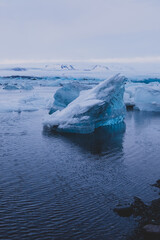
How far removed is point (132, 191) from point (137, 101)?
15.0 metres

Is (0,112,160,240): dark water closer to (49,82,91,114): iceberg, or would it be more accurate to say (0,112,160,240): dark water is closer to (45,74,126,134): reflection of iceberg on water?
(45,74,126,134): reflection of iceberg on water

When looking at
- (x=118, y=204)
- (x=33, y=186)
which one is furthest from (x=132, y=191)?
(x=33, y=186)

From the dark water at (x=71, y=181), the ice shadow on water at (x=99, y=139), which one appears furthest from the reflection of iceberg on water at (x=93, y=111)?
the dark water at (x=71, y=181)

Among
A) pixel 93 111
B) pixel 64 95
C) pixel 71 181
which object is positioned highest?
pixel 64 95

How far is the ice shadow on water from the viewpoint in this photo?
974 centimetres

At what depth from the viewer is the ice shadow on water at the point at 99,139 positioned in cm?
974

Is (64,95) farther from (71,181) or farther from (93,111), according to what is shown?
(71,181)

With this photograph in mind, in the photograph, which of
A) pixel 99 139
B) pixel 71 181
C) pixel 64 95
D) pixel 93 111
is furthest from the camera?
pixel 64 95

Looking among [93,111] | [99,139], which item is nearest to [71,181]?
[99,139]

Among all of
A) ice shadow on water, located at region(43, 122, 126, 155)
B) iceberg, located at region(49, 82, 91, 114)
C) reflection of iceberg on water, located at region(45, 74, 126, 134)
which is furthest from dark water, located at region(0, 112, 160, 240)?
iceberg, located at region(49, 82, 91, 114)

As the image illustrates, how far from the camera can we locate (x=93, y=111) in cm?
1157

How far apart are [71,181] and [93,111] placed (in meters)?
5.24

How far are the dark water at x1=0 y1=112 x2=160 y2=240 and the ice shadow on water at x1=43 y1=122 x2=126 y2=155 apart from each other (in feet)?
0.11

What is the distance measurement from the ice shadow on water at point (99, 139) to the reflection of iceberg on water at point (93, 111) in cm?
30
